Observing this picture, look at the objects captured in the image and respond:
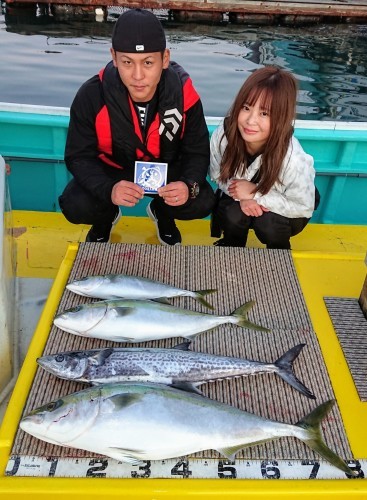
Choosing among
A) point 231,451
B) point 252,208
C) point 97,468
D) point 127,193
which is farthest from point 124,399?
point 252,208

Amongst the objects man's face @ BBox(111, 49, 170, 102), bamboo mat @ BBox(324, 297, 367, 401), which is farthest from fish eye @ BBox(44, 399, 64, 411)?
man's face @ BBox(111, 49, 170, 102)

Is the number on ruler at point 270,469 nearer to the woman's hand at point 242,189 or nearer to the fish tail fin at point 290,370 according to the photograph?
the fish tail fin at point 290,370

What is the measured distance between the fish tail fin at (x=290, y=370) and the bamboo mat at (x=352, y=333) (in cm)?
27

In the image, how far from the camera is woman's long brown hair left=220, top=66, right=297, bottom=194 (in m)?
2.69

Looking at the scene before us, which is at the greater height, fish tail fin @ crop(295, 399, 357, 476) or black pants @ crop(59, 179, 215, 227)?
black pants @ crop(59, 179, 215, 227)

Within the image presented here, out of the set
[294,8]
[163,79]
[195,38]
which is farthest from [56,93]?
[294,8]

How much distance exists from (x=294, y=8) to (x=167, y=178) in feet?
71.4

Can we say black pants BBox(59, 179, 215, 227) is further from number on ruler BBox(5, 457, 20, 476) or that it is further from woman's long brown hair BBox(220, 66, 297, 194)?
number on ruler BBox(5, 457, 20, 476)

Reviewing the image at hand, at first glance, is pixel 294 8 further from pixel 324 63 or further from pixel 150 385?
pixel 150 385

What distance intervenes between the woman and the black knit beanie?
1.95 ft

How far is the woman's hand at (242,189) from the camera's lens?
304cm

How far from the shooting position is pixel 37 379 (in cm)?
200

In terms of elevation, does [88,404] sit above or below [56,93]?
above

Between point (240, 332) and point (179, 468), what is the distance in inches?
31.3
